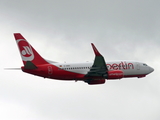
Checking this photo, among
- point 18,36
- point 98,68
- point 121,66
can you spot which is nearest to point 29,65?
point 18,36

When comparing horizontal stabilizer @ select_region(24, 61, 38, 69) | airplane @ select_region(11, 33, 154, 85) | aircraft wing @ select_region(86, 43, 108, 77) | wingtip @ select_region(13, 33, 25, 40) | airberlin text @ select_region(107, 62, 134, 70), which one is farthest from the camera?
airberlin text @ select_region(107, 62, 134, 70)

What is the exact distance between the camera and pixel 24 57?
218 ft

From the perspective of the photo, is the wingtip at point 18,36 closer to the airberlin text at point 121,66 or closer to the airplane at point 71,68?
the airplane at point 71,68

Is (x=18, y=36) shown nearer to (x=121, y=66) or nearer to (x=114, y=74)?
(x=114, y=74)

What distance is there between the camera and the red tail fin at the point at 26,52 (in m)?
Result: 66.5

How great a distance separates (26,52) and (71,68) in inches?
343

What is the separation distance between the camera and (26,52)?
2625 inches

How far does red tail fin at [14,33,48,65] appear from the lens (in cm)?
6650

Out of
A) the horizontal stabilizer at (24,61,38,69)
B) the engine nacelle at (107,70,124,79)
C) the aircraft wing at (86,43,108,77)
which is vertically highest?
the horizontal stabilizer at (24,61,38,69)

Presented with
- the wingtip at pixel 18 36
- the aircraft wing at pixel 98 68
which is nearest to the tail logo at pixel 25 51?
the wingtip at pixel 18 36

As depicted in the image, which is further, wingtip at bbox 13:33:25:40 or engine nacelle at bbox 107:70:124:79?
engine nacelle at bbox 107:70:124:79

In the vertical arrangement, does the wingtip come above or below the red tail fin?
above

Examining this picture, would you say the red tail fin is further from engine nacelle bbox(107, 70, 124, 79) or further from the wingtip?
engine nacelle bbox(107, 70, 124, 79)

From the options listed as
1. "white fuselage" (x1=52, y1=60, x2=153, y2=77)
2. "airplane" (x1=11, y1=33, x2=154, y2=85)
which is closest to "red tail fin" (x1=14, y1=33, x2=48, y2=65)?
"airplane" (x1=11, y1=33, x2=154, y2=85)
